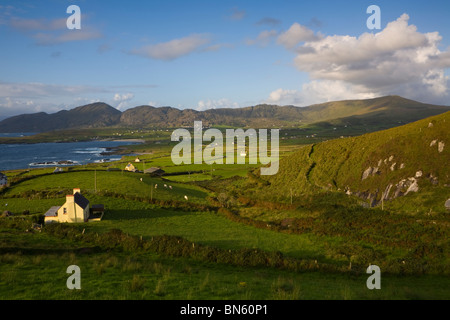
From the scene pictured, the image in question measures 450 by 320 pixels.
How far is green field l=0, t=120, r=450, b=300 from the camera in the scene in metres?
16.4

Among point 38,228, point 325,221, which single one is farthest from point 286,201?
point 38,228

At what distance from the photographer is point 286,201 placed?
55688 mm

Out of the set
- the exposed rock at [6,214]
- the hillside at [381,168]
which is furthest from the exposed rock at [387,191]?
the exposed rock at [6,214]

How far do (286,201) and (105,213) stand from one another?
1291 inches

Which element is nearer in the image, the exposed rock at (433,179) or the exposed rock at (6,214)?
the exposed rock at (6,214)

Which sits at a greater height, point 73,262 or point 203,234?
point 73,262

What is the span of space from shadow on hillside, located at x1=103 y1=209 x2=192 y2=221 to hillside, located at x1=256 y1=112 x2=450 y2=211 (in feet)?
69.4

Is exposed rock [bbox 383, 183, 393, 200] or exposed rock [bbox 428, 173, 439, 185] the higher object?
exposed rock [bbox 428, 173, 439, 185]

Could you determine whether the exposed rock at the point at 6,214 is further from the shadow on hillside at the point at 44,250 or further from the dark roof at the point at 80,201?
the shadow on hillside at the point at 44,250

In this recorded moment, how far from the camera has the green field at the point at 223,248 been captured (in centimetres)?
1638

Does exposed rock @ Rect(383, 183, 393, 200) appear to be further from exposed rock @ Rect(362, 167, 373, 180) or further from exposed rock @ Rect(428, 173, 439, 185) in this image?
exposed rock @ Rect(362, 167, 373, 180)

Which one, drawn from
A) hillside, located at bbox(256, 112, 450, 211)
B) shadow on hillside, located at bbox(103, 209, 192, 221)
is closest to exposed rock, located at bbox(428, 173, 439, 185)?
hillside, located at bbox(256, 112, 450, 211)

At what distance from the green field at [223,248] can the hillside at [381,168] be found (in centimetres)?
228

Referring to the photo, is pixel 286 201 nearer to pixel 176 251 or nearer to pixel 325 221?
pixel 325 221
